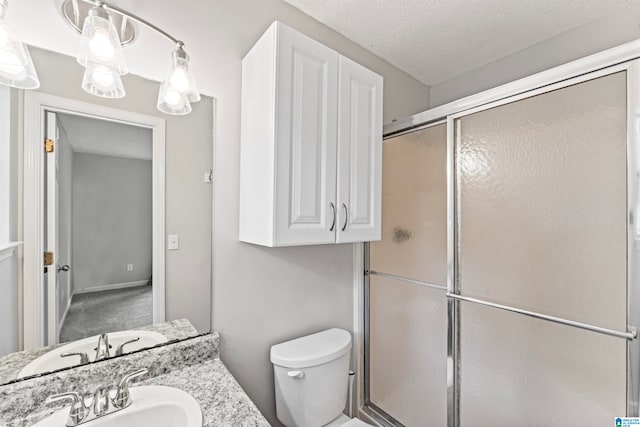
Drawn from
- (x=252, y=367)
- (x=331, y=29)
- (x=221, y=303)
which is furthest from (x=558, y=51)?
(x=252, y=367)

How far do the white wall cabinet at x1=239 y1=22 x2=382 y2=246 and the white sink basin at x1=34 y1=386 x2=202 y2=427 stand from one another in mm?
522

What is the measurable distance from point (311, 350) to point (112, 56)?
1309mm

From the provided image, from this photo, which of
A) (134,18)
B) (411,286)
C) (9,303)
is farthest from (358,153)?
(9,303)

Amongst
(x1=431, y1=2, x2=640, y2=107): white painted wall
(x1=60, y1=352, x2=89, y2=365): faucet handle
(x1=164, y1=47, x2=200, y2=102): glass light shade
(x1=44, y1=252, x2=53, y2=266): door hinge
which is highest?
(x1=431, y1=2, x2=640, y2=107): white painted wall

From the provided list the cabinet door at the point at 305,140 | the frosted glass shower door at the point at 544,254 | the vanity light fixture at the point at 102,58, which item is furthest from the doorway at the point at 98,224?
the frosted glass shower door at the point at 544,254

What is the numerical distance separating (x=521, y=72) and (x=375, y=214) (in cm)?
131

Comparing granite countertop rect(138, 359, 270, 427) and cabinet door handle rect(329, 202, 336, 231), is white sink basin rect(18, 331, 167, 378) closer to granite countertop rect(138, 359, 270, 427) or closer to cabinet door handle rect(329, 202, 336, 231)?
granite countertop rect(138, 359, 270, 427)

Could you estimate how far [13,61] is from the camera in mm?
733

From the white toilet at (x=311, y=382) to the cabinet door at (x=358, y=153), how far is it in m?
0.53

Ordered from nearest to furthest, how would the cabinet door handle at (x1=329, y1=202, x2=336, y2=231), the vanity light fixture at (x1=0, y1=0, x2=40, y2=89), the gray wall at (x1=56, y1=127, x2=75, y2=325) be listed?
the vanity light fixture at (x1=0, y1=0, x2=40, y2=89)
the gray wall at (x1=56, y1=127, x2=75, y2=325)
the cabinet door handle at (x1=329, y1=202, x2=336, y2=231)

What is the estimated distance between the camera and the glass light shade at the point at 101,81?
845 mm

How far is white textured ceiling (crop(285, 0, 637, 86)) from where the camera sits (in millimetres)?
1316

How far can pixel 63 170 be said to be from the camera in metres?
0.83

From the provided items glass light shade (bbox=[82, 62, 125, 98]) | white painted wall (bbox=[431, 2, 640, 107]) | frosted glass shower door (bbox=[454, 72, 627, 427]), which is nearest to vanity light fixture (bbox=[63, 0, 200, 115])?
glass light shade (bbox=[82, 62, 125, 98])
